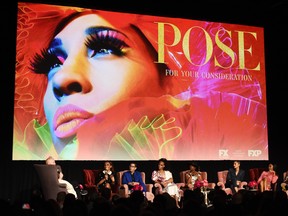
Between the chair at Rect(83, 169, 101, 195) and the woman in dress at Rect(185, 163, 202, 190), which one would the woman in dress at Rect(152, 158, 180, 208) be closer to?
the woman in dress at Rect(185, 163, 202, 190)

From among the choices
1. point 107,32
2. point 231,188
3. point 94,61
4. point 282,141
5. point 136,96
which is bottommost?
point 231,188

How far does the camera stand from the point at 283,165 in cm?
1085

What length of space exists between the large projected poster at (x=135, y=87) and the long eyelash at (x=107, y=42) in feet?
0.07

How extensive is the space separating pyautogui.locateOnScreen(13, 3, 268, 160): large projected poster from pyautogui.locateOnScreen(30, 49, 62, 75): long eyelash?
2 centimetres

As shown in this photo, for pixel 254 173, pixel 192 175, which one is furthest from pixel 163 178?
pixel 254 173

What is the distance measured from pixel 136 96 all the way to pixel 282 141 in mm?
3639

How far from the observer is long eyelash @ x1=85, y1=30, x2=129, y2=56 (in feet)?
30.5

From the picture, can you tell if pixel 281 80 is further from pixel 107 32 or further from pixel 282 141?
pixel 107 32

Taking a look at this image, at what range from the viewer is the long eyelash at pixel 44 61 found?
8.93m

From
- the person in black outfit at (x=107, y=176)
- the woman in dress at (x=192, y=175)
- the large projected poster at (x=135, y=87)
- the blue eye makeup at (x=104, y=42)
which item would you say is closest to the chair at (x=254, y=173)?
the large projected poster at (x=135, y=87)

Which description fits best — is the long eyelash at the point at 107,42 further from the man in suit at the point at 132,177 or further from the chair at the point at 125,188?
the chair at the point at 125,188

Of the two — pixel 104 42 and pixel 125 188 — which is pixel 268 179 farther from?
pixel 104 42

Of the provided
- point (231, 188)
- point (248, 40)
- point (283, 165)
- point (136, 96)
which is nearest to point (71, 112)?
point (136, 96)

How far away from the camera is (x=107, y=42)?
9375mm
